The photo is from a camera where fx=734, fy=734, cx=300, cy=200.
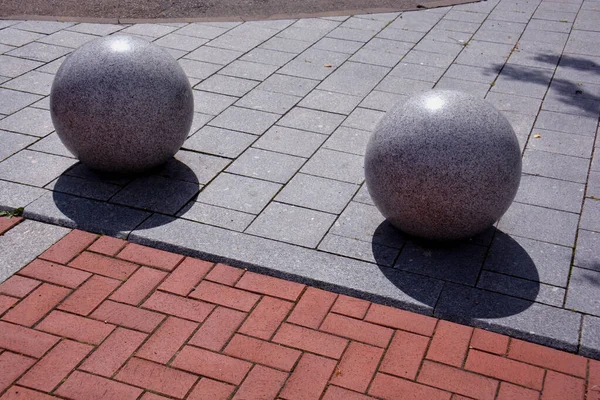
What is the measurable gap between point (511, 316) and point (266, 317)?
159 cm

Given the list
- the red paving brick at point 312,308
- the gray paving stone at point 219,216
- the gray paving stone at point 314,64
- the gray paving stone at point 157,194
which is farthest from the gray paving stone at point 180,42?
the red paving brick at point 312,308

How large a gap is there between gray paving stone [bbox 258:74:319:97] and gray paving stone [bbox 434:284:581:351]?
368cm

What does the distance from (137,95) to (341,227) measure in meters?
1.90

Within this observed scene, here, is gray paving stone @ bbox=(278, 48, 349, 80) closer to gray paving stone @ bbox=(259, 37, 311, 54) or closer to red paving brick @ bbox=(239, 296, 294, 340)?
gray paving stone @ bbox=(259, 37, 311, 54)

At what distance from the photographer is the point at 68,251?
5.34 metres

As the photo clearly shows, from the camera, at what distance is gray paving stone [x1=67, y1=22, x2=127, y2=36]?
9.68 meters

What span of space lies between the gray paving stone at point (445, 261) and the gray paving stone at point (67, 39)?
569cm

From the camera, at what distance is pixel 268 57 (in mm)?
8984

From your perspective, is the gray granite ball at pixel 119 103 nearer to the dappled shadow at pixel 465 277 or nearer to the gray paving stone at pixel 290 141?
the gray paving stone at pixel 290 141

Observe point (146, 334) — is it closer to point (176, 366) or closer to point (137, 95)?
point (176, 366)

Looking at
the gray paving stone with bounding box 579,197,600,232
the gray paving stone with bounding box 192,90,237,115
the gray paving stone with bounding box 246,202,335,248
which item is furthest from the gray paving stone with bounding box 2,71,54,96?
the gray paving stone with bounding box 579,197,600,232

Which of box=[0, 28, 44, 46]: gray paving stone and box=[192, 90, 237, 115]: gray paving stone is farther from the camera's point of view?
box=[0, 28, 44, 46]: gray paving stone

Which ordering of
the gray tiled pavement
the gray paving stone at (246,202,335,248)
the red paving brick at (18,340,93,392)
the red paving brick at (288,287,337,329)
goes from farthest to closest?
the gray paving stone at (246,202,335,248)
the gray tiled pavement
the red paving brick at (288,287,337,329)
the red paving brick at (18,340,93,392)

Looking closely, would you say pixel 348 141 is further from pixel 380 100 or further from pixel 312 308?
pixel 312 308
